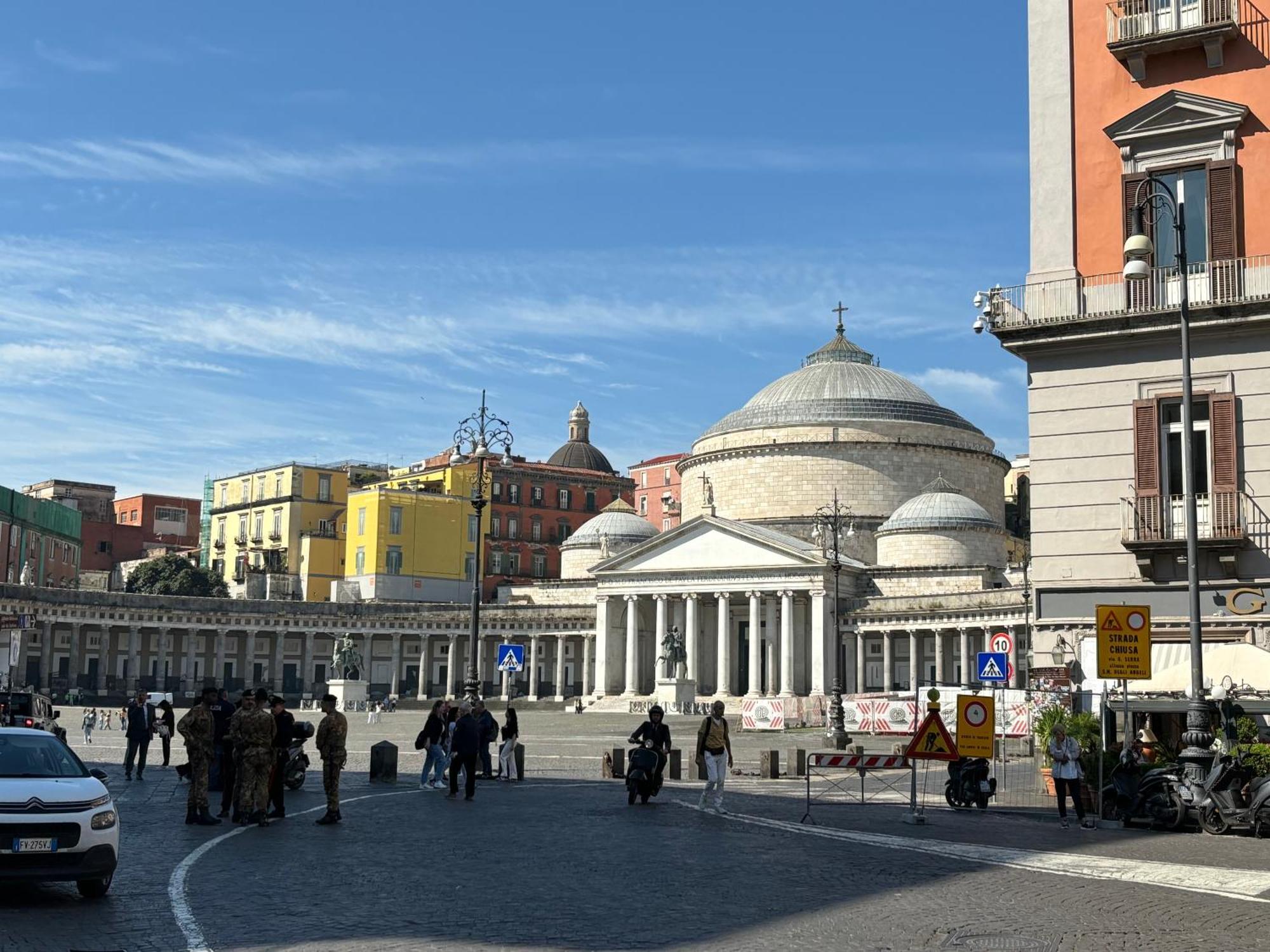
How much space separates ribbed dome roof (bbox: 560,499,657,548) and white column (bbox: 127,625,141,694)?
99.5 feet

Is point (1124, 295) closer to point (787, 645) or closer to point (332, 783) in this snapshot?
point (332, 783)

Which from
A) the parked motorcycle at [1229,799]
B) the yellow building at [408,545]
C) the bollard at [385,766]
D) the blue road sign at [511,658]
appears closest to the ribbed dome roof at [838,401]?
the yellow building at [408,545]

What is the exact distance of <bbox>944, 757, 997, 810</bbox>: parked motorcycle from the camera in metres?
23.3

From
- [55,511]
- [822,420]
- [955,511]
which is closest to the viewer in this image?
[955,511]

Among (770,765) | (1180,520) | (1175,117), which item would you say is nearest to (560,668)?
(770,765)

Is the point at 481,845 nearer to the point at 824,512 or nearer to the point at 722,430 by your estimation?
the point at 824,512

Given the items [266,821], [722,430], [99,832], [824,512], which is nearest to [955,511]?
[824,512]

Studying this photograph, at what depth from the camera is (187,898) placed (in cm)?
1273

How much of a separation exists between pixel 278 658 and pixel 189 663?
222 inches

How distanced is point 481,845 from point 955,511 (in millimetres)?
73427

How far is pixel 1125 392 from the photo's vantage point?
24781 mm

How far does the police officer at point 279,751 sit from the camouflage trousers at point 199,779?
835 mm

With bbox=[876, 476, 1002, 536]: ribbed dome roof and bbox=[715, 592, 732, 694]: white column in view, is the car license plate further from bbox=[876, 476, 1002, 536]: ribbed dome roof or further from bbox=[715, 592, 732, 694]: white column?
bbox=[876, 476, 1002, 536]: ribbed dome roof

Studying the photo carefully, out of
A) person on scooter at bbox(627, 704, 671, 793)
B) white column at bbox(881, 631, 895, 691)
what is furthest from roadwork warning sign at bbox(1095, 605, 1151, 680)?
white column at bbox(881, 631, 895, 691)
